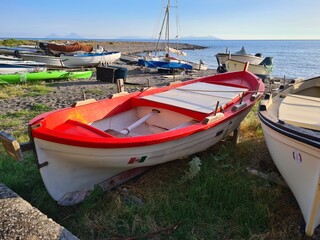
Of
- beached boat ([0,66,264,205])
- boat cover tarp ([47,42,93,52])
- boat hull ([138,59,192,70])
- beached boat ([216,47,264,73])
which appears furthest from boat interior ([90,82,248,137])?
boat cover tarp ([47,42,93,52])

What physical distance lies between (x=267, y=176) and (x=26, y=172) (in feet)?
12.1

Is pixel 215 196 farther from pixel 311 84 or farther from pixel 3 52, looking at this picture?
pixel 3 52

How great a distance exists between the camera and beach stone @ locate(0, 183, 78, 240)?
285 centimetres

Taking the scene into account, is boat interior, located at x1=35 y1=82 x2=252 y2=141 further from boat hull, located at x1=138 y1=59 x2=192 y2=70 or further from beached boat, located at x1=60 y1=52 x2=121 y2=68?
beached boat, located at x1=60 y1=52 x2=121 y2=68

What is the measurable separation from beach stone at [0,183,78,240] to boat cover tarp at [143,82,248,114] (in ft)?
8.99

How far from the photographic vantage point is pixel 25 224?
3.00 metres

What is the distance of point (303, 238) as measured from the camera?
3229 millimetres

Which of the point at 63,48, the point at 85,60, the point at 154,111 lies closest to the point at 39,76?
the point at 85,60

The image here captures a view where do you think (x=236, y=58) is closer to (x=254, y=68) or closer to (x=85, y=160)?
(x=254, y=68)

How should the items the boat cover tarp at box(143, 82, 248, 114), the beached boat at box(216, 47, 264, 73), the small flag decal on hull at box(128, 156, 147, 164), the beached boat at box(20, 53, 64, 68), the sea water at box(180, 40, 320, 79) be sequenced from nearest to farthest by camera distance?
the small flag decal on hull at box(128, 156, 147, 164), the boat cover tarp at box(143, 82, 248, 114), the beached boat at box(20, 53, 64, 68), the beached boat at box(216, 47, 264, 73), the sea water at box(180, 40, 320, 79)

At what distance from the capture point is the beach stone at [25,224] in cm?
285

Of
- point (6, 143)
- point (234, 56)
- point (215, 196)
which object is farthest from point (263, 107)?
point (234, 56)

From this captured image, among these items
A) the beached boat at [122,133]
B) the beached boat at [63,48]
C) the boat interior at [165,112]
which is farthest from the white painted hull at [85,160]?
the beached boat at [63,48]

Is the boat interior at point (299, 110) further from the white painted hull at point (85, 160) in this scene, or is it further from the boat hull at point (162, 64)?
the boat hull at point (162, 64)
